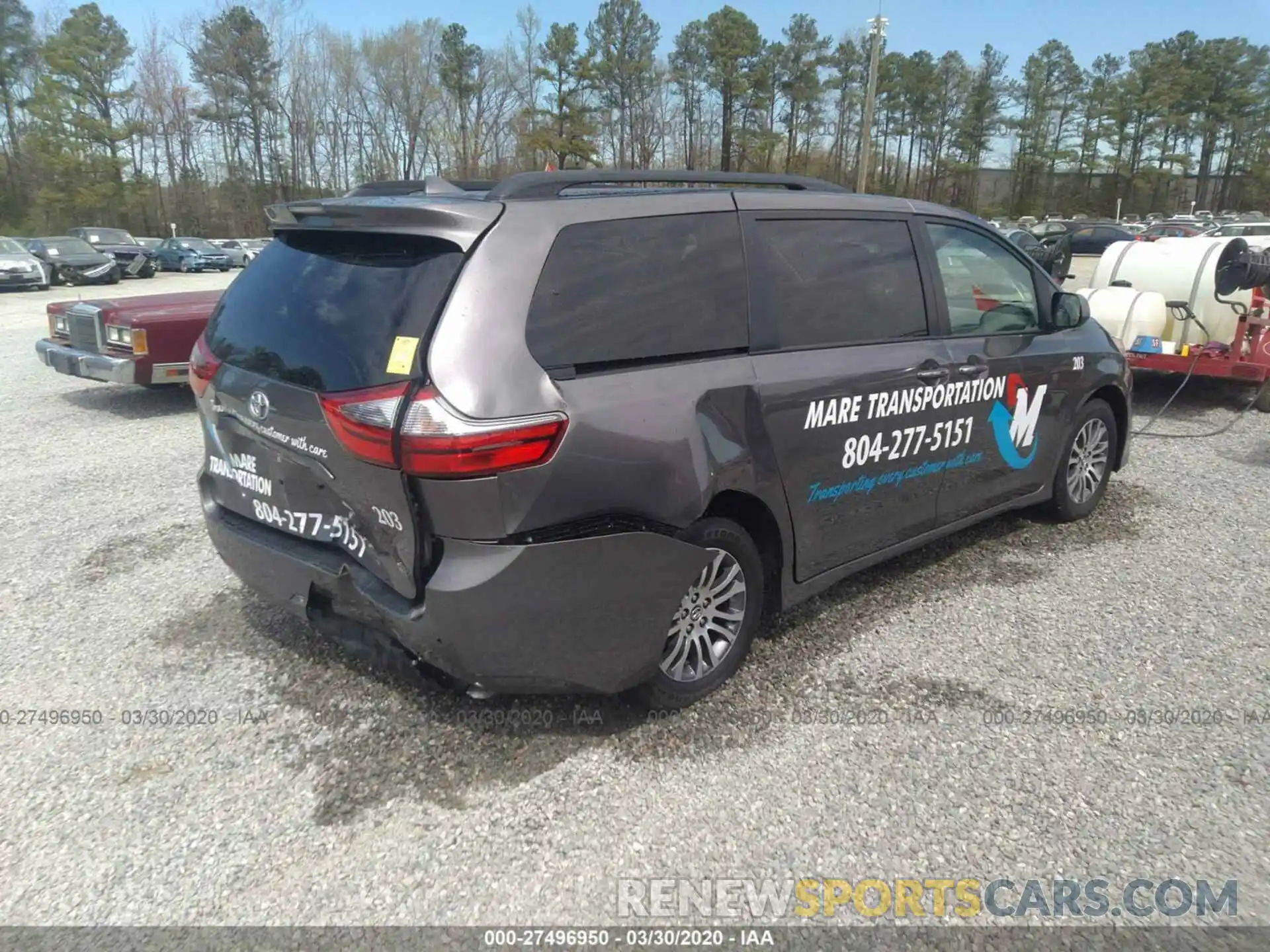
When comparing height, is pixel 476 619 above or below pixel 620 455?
below

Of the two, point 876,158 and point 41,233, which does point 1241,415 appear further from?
point 876,158

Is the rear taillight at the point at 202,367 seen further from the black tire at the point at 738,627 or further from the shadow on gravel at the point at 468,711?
the black tire at the point at 738,627

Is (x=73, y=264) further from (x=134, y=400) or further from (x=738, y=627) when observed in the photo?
(x=738, y=627)

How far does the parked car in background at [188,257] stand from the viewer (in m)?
36.0

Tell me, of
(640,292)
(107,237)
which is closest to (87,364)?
(640,292)

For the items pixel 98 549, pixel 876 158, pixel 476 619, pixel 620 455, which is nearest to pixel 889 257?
pixel 620 455

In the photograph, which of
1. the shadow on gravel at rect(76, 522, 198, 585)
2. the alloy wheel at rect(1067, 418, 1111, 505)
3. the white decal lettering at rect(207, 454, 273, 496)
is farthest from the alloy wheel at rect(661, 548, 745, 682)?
the shadow on gravel at rect(76, 522, 198, 585)

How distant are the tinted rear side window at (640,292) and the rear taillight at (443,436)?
0.82 ft

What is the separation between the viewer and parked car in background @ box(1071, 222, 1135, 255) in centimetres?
3759

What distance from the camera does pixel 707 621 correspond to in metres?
3.26

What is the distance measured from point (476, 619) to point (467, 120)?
62053mm

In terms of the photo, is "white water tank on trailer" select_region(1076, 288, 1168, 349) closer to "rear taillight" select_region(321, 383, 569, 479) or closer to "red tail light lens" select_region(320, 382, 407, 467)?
"rear taillight" select_region(321, 383, 569, 479)

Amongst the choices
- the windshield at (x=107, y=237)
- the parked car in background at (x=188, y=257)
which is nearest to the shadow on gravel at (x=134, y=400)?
the windshield at (x=107, y=237)

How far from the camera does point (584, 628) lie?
2.80 metres
